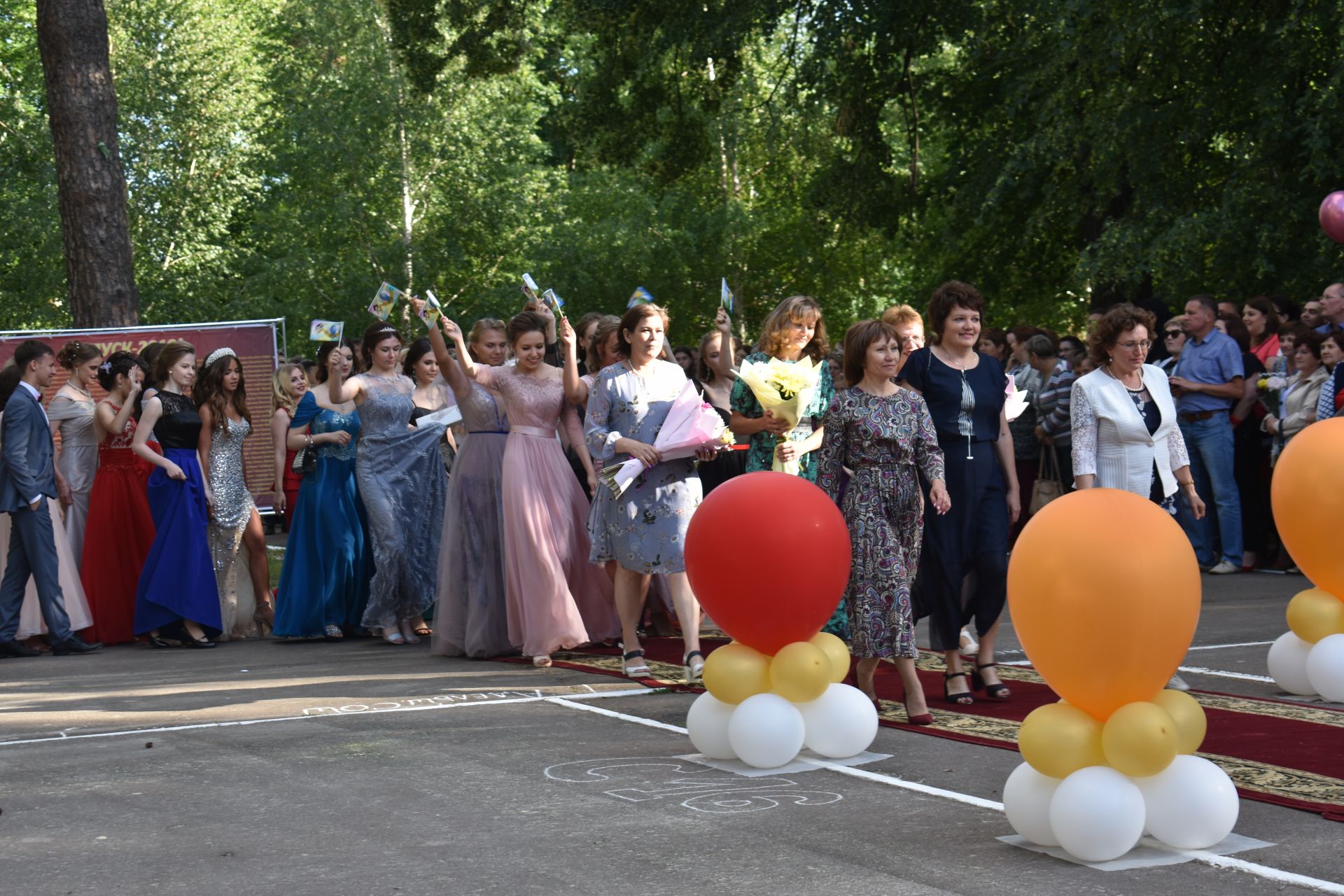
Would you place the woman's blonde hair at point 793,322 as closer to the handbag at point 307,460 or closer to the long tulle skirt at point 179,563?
the handbag at point 307,460

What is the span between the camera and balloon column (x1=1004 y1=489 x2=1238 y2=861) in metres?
5.29

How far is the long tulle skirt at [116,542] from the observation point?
13.0 metres

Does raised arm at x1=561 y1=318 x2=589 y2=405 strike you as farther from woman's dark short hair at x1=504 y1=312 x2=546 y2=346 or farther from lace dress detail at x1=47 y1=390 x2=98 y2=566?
lace dress detail at x1=47 y1=390 x2=98 y2=566

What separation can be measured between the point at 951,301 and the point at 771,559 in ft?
7.02

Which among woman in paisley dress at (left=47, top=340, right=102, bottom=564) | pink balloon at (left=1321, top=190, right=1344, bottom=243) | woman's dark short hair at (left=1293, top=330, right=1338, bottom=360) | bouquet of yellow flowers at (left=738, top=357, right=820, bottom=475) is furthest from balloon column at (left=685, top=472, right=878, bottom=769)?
woman in paisley dress at (left=47, top=340, right=102, bottom=564)

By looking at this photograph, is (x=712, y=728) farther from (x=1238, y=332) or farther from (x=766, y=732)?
(x=1238, y=332)

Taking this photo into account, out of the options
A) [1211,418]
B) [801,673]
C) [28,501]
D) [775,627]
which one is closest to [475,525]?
[28,501]

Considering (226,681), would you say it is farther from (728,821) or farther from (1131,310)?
(1131,310)

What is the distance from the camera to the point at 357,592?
12.7m

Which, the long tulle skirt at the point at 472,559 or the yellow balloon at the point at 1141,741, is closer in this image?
the yellow balloon at the point at 1141,741

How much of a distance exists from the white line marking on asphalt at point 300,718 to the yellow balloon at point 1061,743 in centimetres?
384

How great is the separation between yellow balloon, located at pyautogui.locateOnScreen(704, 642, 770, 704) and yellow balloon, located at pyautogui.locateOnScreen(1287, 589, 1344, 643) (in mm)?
3173

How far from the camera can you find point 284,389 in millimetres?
17391

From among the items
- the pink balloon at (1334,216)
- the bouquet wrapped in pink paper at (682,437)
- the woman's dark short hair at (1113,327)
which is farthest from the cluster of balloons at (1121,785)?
the pink balloon at (1334,216)
